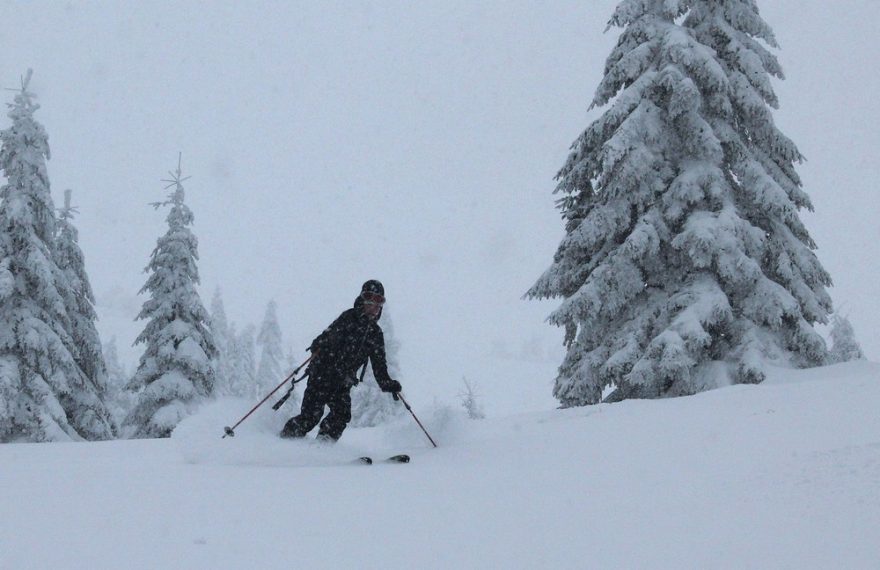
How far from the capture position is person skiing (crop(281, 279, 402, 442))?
7480 millimetres

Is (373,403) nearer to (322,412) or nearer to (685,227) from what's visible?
(685,227)

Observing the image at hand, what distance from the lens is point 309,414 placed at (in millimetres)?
7492

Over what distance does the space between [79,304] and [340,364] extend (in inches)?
586

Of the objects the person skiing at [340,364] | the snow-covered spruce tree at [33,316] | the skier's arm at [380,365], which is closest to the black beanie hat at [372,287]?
the person skiing at [340,364]

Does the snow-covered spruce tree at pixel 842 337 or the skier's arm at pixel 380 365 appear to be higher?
the snow-covered spruce tree at pixel 842 337

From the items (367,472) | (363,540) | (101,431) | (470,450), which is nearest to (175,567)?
(363,540)

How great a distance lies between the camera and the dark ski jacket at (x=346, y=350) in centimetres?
767

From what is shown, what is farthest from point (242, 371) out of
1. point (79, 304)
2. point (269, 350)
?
point (79, 304)

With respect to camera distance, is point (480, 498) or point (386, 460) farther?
point (386, 460)

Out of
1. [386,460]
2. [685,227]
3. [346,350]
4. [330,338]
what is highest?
[685,227]

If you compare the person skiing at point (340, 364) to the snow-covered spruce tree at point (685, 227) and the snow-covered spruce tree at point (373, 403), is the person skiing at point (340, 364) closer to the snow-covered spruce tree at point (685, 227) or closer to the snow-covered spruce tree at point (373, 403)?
the snow-covered spruce tree at point (685, 227)

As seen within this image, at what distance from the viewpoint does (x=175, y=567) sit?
328 centimetres

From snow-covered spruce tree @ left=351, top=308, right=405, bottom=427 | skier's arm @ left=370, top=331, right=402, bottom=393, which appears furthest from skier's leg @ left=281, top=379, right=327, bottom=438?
snow-covered spruce tree @ left=351, top=308, right=405, bottom=427

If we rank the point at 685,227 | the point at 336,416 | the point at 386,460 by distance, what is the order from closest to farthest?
the point at 386,460, the point at 336,416, the point at 685,227
